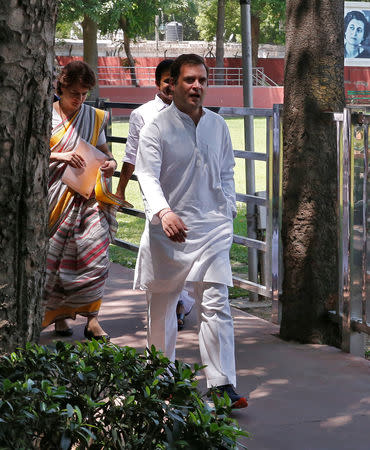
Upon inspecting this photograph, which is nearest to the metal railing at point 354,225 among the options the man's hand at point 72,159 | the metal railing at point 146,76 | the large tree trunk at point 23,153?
the man's hand at point 72,159

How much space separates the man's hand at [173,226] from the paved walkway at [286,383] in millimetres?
1050

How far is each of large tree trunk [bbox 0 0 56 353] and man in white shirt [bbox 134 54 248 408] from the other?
5.07ft

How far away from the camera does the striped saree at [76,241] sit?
6.27 m

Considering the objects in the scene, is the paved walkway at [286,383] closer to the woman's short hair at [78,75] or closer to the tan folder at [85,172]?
the tan folder at [85,172]

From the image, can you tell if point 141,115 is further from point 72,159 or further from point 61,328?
point 61,328

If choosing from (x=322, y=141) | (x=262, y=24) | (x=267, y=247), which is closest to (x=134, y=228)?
(x=267, y=247)

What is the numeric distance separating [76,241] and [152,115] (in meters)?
1.09

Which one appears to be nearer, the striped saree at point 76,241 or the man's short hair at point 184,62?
the man's short hair at point 184,62

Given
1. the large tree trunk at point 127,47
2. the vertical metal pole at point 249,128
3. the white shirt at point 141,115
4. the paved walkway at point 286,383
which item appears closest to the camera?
the paved walkway at point 286,383

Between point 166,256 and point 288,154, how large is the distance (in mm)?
1749

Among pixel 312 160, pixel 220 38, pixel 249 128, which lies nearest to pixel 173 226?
pixel 312 160

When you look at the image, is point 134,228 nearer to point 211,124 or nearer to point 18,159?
point 211,124

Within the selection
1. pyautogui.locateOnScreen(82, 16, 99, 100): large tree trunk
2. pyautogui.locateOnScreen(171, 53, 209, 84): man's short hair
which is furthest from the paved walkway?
pyautogui.locateOnScreen(82, 16, 99, 100): large tree trunk

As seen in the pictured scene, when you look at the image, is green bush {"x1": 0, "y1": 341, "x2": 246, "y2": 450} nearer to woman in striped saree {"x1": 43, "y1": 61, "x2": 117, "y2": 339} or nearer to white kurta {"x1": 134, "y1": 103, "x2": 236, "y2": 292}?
white kurta {"x1": 134, "y1": 103, "x2": 236, "y2": 292}
